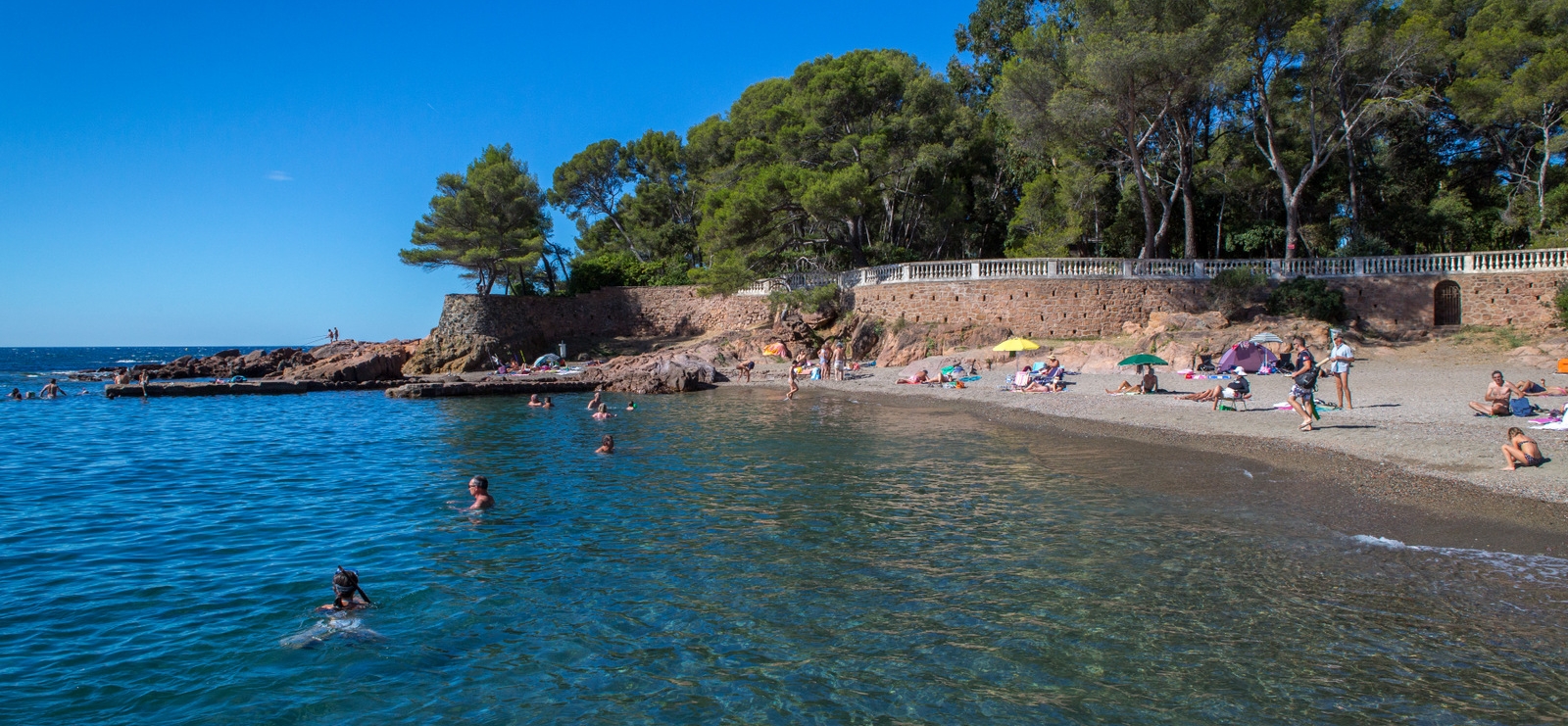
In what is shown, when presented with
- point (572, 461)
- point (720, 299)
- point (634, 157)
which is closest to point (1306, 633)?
point (572, 461)

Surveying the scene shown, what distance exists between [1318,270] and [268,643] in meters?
31.0

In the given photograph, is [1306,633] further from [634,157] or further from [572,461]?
[634,157]

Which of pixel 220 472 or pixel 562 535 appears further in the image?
pixel 220 472

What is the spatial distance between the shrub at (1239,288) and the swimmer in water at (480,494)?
24.4 meters

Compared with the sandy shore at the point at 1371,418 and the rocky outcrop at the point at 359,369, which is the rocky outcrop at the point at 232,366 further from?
the sandy shore at the point at 1371,418

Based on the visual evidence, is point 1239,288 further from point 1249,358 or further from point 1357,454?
point 1357,454

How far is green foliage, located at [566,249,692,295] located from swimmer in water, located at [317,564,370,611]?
36.4 meters

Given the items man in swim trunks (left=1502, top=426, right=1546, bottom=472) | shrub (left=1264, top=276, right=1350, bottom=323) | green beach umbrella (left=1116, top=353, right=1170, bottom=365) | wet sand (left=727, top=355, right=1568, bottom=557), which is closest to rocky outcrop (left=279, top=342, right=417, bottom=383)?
wet sand (left=727, top=355, right=1568, bottom=557)

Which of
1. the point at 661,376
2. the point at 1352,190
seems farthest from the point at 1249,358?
the point at 661,376

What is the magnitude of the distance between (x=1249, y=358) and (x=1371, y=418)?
693 centimetres

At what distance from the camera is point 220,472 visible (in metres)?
14.7

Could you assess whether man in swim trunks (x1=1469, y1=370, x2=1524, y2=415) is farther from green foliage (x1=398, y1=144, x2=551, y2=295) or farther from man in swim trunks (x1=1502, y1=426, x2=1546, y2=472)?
green foliage (x1=398, y1=144, x2=551, y2=295)

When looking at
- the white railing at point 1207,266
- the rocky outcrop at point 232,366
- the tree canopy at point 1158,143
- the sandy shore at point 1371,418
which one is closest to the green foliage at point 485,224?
the tree canopy at point 1158,143

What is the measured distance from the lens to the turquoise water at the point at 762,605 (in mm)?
5367
